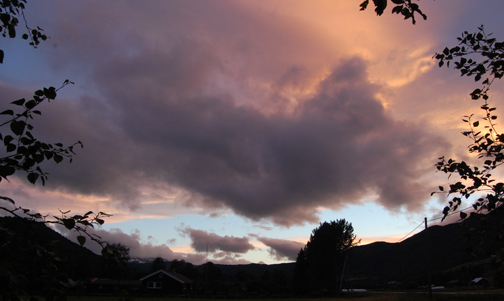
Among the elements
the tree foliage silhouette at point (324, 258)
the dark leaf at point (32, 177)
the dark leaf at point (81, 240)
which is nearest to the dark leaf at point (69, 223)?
the dark leaf at point (81, 240)

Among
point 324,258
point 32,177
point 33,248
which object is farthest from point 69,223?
point 324,258

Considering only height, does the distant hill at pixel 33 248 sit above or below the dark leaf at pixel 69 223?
below

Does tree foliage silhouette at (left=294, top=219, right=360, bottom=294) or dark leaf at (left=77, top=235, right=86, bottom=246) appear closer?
dark leaf at (left=77, top=235, right=86, bottom=246)

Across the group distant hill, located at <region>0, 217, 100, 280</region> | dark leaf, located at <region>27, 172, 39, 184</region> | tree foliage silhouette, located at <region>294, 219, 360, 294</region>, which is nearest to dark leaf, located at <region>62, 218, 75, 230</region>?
distant hill, located at <region>0, 217, 100, 280</region>

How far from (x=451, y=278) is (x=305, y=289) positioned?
82.1 m

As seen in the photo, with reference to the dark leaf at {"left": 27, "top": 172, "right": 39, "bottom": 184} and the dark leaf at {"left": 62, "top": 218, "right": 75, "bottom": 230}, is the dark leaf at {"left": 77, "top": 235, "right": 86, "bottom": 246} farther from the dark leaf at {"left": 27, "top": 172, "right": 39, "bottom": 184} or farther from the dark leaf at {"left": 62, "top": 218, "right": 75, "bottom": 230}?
the dark leaf at {"left": 27, "top": 172, "right": 39, "bottom": 184}

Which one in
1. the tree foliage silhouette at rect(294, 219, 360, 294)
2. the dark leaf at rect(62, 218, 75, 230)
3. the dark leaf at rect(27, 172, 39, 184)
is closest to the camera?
the dark leaf at rect(62, 218, 75, 230)

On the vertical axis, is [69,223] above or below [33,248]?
above

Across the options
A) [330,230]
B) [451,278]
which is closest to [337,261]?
[330,230]

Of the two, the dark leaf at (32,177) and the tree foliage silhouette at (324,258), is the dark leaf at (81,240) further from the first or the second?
the tree foliage silhouette at (324,258)

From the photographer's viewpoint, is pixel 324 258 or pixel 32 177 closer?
pixel 32 177

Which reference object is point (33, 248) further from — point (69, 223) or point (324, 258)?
point (324, 258)

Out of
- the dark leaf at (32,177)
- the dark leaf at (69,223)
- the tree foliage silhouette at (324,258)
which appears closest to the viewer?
the dark leaf at (69,223)

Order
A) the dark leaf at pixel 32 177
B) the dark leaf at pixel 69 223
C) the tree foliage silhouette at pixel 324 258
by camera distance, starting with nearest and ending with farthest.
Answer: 1. the dark leaf at pixel 69 223
2. the dark leaf at pixel 32 177
3. the tree foliage silhouette at pixel 324 258
